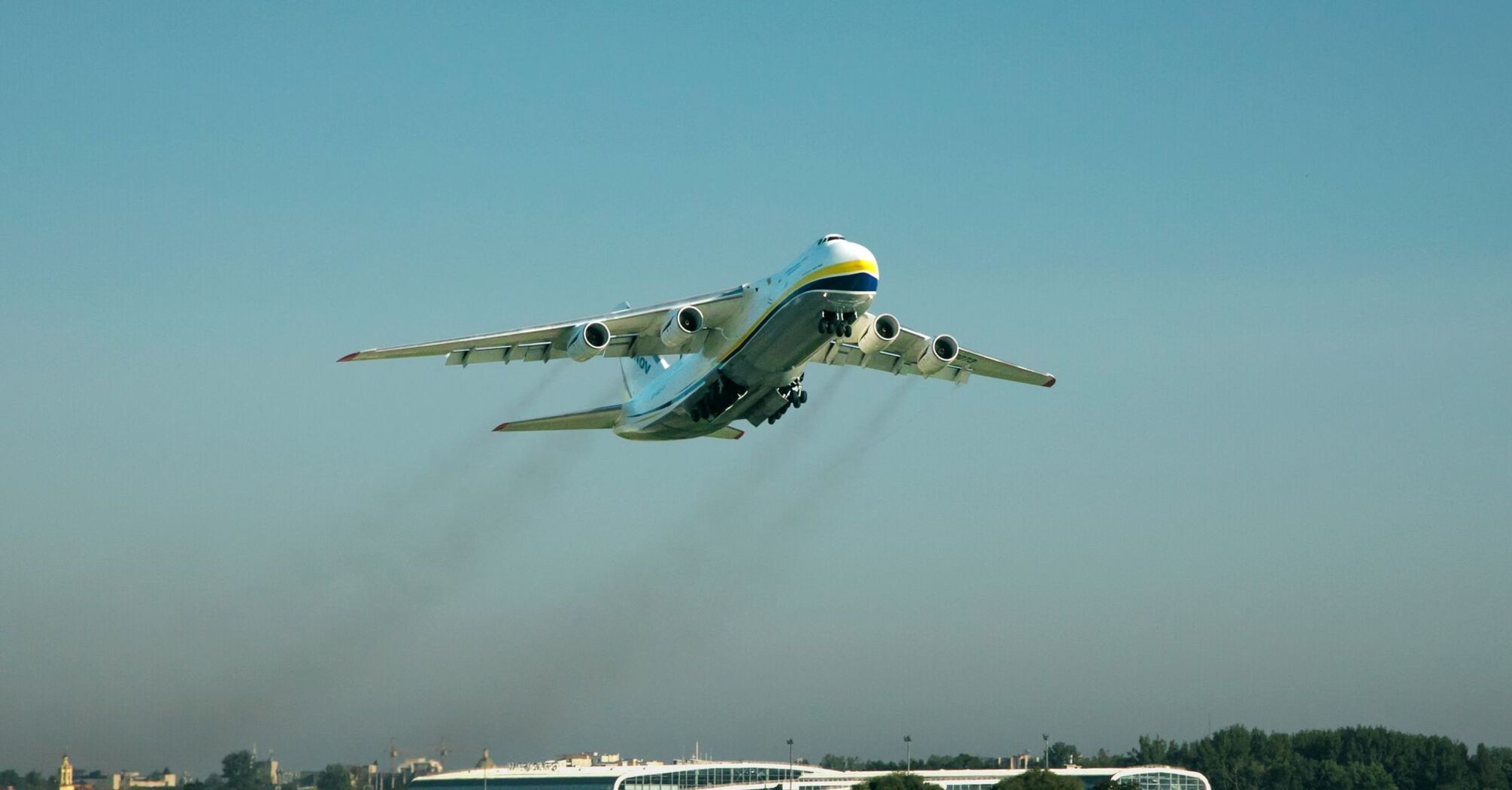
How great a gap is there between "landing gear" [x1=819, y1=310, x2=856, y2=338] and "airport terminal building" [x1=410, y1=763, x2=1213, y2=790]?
31.2 m

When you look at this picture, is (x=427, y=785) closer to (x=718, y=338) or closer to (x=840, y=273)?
(x=718, y=338)

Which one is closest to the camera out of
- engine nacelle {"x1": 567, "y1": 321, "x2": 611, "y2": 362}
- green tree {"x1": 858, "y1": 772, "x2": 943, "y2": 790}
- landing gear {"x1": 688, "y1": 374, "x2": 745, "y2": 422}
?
engine nacelle {"x1": 567, "y1": 321, "x2": 611, "y2": 362}

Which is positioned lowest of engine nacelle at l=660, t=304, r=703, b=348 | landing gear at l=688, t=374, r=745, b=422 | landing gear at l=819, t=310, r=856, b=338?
landing gear at l=688, t=374, r=745, b=422

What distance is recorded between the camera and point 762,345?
80.6 feet

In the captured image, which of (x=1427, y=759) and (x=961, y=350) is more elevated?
(x=961, y=350)

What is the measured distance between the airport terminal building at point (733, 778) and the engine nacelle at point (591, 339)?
28763 millimetres

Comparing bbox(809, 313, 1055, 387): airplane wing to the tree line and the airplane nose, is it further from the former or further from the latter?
the tree line

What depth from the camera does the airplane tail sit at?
102 feet

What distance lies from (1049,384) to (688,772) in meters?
30.8

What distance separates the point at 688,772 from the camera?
56.8 metres

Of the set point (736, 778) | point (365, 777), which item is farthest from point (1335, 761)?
point (365, 777)

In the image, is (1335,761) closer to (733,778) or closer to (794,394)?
(733,778)

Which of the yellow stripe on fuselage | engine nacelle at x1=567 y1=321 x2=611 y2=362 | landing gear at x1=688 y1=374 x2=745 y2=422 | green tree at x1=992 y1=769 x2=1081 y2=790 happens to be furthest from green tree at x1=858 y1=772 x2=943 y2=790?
the yellow stripe on fuselage

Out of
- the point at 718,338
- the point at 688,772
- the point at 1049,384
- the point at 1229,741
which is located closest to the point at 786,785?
the point at 688,772
